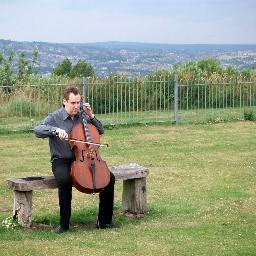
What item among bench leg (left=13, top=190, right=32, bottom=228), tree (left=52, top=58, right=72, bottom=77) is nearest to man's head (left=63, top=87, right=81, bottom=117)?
bench leg (left=13, top=190, right=32, bottom=228)

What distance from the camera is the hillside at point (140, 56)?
32500 mm

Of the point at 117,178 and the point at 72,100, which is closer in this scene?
the point at 72,100

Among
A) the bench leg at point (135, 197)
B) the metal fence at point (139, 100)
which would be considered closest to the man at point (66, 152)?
the bench leg at point (135, 197)

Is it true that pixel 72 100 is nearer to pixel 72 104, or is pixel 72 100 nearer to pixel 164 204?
pixel 72 104

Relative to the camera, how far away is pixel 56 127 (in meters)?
8.27

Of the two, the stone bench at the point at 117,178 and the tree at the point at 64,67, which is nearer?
the stone bench at the point at 117,178

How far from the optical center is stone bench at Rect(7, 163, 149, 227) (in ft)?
27.2

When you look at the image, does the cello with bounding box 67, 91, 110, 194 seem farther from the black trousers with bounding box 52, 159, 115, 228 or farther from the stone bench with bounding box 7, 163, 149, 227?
the stone bench with bounding box 7, 163, 149, 227

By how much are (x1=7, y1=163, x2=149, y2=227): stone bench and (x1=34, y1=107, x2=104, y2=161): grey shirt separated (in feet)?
1.09

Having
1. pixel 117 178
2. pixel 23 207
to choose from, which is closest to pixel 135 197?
pixel 117 178

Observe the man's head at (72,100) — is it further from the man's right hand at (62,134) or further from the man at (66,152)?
the man's right hand at (62,134)

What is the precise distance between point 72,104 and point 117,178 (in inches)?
43.3

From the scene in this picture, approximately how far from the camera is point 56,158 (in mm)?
8328

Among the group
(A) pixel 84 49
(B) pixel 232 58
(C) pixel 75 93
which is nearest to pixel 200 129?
(C) pixel 75 93
